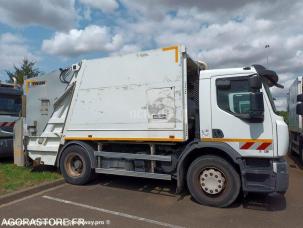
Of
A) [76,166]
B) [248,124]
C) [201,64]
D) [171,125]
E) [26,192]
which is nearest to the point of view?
[248,124]

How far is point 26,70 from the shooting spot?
30.7 meters

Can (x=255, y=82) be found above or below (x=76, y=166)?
above

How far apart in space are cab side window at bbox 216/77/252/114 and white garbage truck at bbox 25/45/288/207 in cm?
2

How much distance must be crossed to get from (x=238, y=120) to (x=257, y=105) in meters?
0.47

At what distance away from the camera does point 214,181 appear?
600 centimetres

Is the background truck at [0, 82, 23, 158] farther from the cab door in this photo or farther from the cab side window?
the cab side window

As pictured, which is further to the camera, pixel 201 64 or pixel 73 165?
pixel 73 165

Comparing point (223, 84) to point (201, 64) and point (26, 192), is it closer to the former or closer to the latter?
point (201, 64)

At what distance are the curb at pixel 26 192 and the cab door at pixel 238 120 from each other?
406cm

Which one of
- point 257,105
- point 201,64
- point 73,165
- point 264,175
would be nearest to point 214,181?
point 264,175

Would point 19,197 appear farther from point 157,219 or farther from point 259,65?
point 259,65

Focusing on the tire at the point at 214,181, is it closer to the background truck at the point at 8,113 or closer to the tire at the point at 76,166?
the tire at the point at 76,166

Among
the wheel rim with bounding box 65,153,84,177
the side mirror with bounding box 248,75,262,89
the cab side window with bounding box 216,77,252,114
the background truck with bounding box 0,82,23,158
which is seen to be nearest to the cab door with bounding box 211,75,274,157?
the cab side window with bounding box 216,77,252,114

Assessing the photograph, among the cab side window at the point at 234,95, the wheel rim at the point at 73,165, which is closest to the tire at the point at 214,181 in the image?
the cab side window at the point at 234,95
